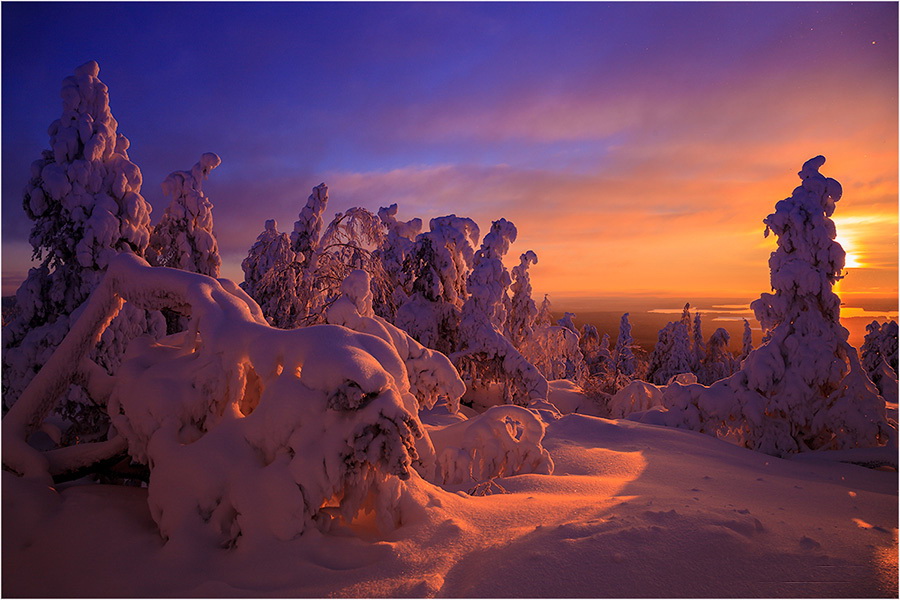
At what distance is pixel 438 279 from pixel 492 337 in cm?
282

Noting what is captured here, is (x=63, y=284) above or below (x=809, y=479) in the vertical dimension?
above

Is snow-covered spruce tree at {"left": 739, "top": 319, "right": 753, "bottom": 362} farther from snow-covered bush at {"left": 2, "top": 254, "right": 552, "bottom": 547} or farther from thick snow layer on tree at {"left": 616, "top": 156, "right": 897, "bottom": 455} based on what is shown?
snow-covered bush at {"left": 2, "top": 254, "right": 552, "bottom": 547}

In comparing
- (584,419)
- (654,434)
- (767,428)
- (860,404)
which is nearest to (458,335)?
(584,419)

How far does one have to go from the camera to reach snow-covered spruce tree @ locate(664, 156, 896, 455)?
10.5 meters

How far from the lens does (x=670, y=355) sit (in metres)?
39.6

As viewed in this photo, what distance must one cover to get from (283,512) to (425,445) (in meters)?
1.15

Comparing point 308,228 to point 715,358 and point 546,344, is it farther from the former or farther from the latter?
point 715,358

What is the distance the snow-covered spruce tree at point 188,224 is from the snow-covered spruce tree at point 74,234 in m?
2.69

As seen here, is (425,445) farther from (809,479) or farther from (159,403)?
(809,479)

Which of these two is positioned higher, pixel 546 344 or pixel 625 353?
pixel 546 344

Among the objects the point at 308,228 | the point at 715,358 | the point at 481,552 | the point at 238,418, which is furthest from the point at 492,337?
the point at 715,358

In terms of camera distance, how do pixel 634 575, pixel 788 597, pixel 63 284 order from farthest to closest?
pixel 63 284 < pixel 634 575 < pixel 788 597

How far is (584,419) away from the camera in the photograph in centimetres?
1049

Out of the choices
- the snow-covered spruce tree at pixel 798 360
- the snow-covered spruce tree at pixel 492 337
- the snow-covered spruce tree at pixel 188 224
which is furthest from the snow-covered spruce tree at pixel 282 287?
the snow-covered spruce tree at pixel 798 360
